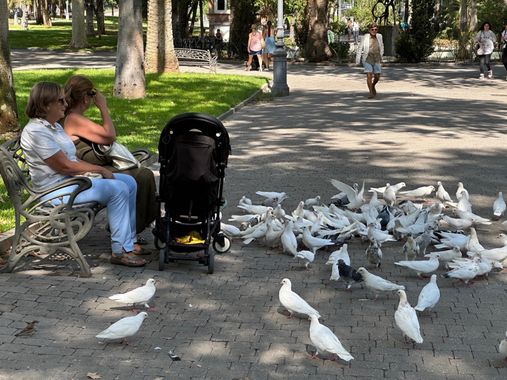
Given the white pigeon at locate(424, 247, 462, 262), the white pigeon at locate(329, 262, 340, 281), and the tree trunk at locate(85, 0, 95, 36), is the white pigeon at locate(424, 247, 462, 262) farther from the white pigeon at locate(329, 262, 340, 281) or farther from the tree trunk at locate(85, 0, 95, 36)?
the tree trunk at locate(85, 0, 95, 36)

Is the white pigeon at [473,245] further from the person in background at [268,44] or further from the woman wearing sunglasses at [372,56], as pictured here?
the person in background at [268,44]

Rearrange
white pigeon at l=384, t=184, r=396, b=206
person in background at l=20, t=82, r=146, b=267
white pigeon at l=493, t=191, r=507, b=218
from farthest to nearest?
white pigeon at l=384, t=184, r=396, b=206, white pigeon at l=493, t=191, r=507, b=218, person in background at l=20, t=82, r=146, b=267

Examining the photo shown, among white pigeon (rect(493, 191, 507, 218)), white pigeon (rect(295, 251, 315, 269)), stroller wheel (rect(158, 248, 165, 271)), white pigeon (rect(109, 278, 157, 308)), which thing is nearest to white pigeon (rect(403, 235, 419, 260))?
white pigeon (rect(295, 251, 315, 269))

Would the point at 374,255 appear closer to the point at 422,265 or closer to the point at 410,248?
the point at 410,248

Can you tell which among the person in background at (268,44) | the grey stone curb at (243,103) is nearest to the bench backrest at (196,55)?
the person in background at (268,44)

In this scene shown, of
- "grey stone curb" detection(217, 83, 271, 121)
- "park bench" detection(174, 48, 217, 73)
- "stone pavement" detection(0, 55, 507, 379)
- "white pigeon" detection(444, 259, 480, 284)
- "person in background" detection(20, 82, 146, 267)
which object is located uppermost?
"person in background" detection(20, 82, 146, 267)

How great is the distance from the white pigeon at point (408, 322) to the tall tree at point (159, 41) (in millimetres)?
21593

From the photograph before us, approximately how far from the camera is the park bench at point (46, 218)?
254 inches

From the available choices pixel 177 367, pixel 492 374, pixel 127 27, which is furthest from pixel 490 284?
pixel 127 27

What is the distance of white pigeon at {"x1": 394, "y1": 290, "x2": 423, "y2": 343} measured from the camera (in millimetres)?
5246

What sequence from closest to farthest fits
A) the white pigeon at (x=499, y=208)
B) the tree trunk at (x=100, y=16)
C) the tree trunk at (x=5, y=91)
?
the white pigeon at (x=499, y=208) → the tree trunk at (x=5, y=91) → the tree trunk at (x=100, y=16)

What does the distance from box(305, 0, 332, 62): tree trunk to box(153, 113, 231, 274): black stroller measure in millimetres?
31368

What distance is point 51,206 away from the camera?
666cm

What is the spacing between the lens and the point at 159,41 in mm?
26484
